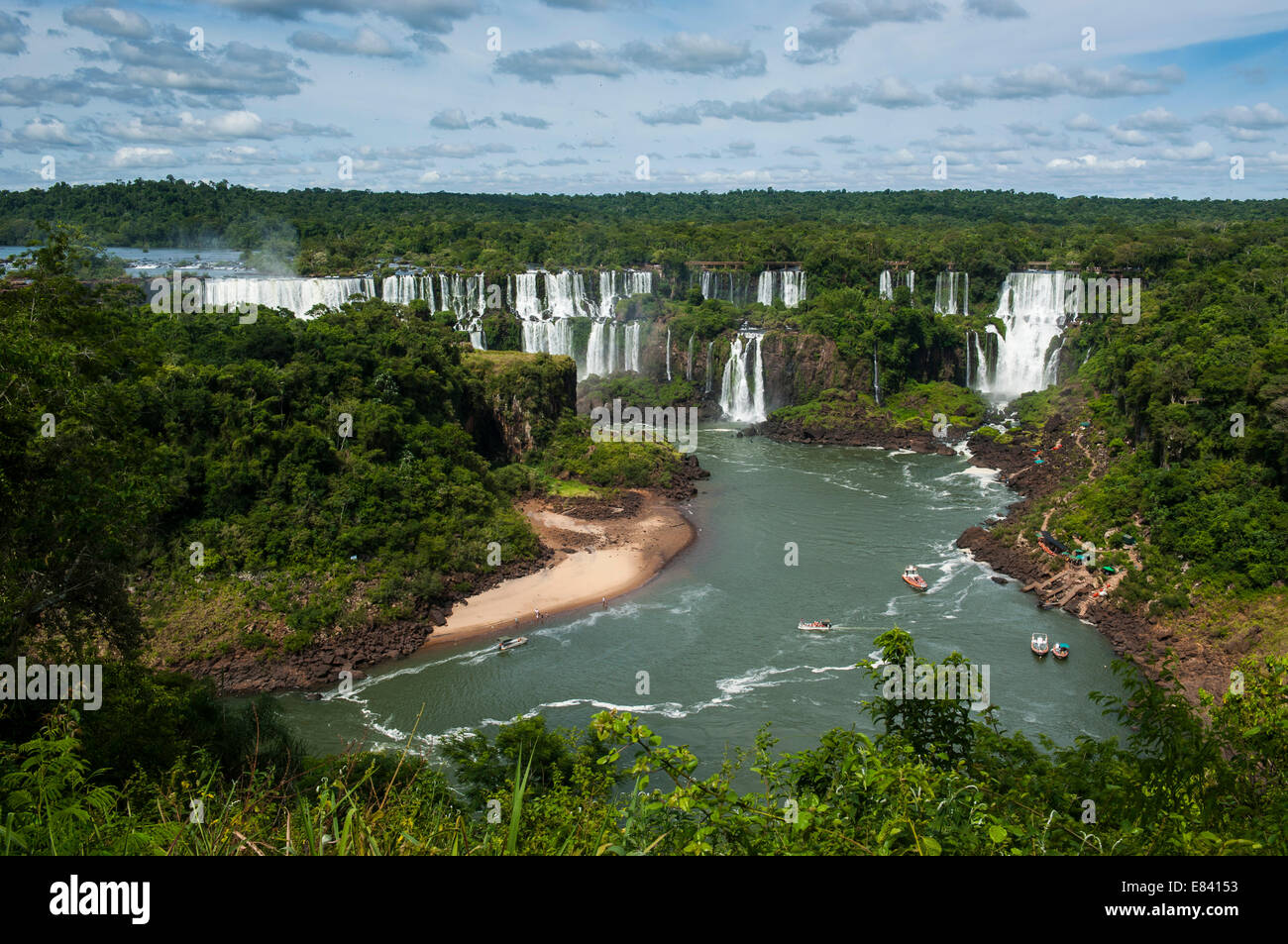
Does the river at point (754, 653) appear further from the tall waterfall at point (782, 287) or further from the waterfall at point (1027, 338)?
the tall waterfall at point (782, 287)

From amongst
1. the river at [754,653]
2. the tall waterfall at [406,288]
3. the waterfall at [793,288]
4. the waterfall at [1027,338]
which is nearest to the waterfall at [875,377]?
the waterfall at [1027,338]

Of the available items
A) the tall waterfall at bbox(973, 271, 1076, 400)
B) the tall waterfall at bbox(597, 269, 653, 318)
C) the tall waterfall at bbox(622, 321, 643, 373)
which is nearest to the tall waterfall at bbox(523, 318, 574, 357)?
the tall waterfall at bbox(622, 321, 643, 373)

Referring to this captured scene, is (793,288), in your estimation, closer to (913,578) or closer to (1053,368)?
(1053,368)

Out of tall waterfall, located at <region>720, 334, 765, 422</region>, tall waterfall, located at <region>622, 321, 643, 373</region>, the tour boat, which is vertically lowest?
the tour boat

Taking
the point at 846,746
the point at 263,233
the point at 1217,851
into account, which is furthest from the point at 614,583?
the point at 263,233

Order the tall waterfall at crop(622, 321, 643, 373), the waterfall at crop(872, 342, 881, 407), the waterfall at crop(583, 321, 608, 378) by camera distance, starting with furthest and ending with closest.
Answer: the tall waterfall at crop(622, 321, 643, 373)
the waterfall at crop(583, 321, 608, 378)
the waterfall at crop(872, 342, 881, 407)

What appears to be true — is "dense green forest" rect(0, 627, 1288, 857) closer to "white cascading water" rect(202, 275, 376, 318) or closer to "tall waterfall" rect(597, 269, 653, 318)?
"white cascading water" rect(202, 275, 376, 318)

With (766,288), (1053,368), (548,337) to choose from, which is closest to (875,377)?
(1053,368)
